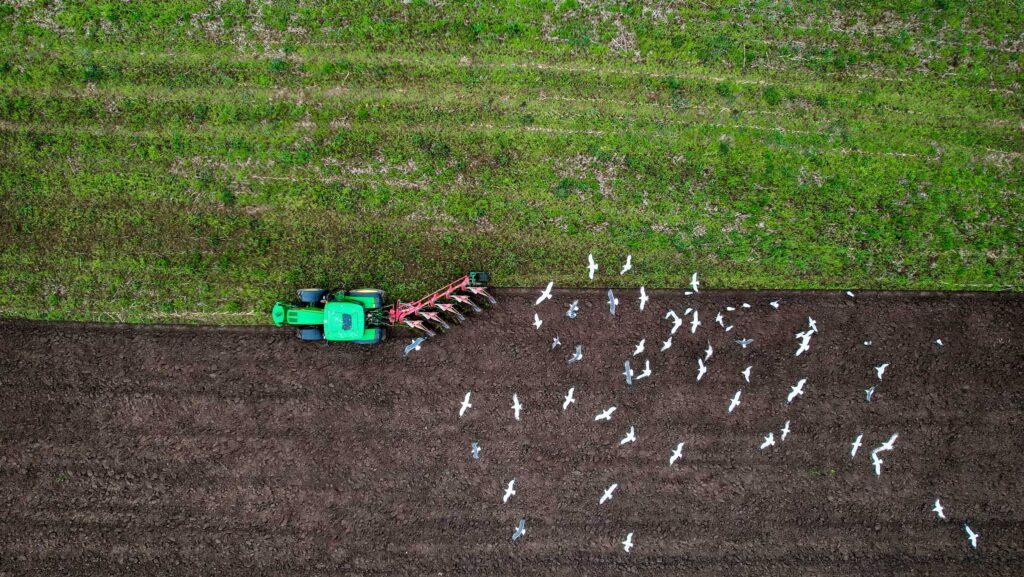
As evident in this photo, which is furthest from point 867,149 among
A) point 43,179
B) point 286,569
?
point 43,179

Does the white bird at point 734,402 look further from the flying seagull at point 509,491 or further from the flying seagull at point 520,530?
the flying seagull at point 520,530

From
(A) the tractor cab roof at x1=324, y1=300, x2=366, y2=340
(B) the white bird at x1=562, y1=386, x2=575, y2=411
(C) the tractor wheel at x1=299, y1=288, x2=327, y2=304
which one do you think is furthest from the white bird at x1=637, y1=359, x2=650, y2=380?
(C) the tractor wheel at x1=299, y1=288, x2=327, y2=304

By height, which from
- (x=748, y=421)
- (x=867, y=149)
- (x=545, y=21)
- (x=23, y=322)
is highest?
(x=545, y=21)

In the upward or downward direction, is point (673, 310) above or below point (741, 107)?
below

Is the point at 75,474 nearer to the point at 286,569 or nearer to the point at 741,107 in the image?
the point at 286,569

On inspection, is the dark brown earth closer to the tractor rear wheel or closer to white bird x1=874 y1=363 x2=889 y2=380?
white bird x1=874 y1=363 x2=889 y2=380

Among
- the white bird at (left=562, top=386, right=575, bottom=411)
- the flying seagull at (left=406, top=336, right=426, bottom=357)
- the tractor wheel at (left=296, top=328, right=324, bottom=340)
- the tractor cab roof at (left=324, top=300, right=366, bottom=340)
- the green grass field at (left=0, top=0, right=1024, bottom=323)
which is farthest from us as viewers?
the white bird at (left=562, top=386, right=575, bottom=411)

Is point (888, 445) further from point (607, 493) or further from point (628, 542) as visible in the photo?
point (607, 493)
